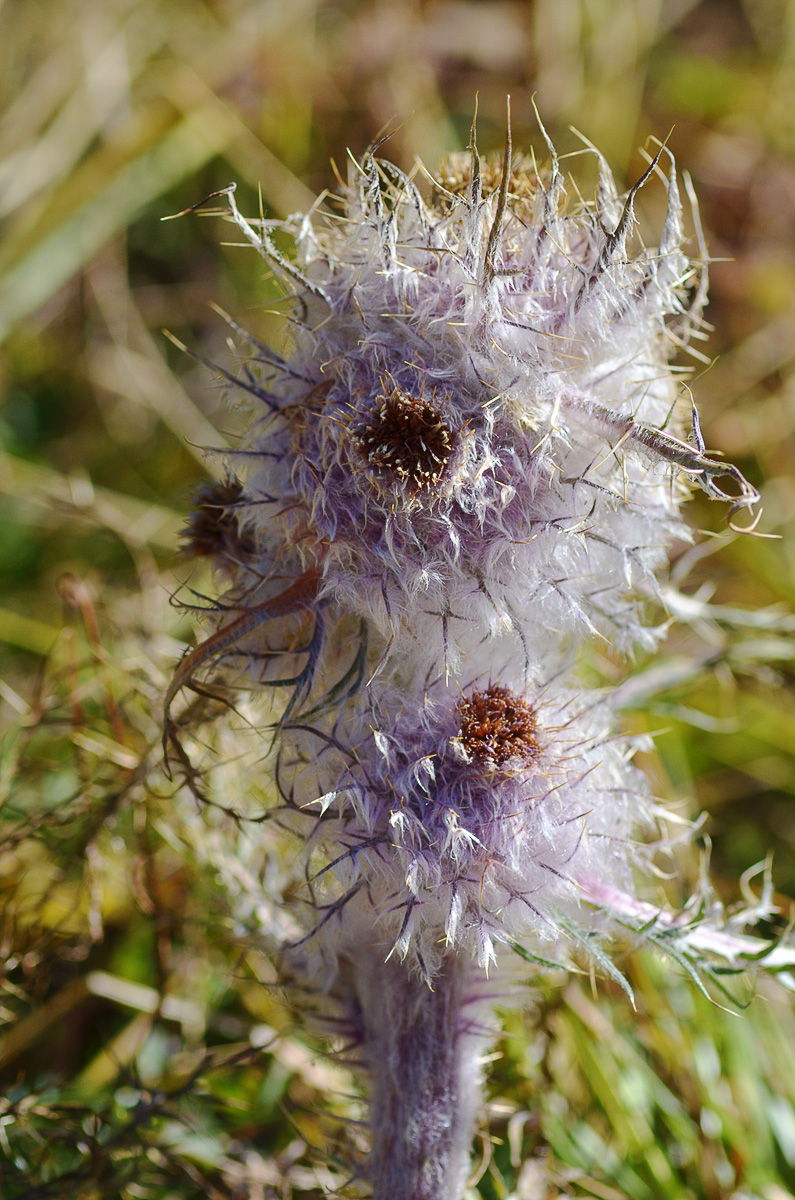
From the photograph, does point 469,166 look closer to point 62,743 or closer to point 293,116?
point 62,743

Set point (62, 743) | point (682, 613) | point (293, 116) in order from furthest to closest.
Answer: point (293, 116), point (62, 743), point (682, 613)

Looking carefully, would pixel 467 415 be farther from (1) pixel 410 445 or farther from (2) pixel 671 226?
(2) pixel 671 226

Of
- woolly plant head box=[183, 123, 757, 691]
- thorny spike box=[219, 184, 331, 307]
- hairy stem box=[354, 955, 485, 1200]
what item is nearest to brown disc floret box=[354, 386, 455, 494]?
woolly plant head box=[183, 123, 757, 691]

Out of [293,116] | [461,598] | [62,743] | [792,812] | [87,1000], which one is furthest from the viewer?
[293,116]

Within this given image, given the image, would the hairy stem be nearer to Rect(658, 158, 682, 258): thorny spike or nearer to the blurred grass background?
the blurred grass background

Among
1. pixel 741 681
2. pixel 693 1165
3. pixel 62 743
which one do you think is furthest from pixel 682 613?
pixel 62 743

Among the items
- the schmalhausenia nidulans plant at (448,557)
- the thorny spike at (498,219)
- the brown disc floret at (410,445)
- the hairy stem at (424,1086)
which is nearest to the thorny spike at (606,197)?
the schmalhausenia nidulans plant at (448,557)
